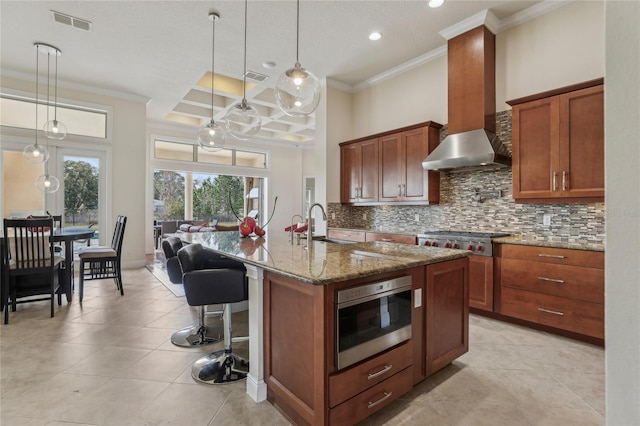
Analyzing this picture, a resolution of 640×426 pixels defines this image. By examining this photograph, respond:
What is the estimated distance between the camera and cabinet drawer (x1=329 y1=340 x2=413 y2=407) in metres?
1.49

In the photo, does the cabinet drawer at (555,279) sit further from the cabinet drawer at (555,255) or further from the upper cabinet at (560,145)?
the upper cabinet at (560,145)

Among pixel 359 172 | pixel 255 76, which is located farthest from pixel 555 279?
pixel 255 76

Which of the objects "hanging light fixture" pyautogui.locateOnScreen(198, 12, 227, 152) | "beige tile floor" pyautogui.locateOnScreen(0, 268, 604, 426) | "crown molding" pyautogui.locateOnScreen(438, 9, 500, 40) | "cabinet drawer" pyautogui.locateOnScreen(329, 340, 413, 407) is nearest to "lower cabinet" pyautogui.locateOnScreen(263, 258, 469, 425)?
"cabinet drawer" pyautogui.locateOnScreen(329, 340, 413, 407)

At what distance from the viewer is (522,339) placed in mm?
2818

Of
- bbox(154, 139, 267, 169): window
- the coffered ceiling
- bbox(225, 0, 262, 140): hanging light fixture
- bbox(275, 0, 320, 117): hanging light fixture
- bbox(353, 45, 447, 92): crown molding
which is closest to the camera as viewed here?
bbox(275, 0, 320, 117): hanging light fixture

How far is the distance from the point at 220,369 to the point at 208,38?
3792 mm

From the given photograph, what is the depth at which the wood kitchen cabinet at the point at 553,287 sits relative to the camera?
8.53 ft

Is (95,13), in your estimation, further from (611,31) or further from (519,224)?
(519,224)

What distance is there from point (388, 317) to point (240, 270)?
1093mm

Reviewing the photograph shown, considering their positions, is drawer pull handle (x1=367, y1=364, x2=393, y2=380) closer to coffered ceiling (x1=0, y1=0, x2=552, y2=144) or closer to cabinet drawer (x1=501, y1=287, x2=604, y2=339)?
cabinet drawer (x1=501, y1=287, x2=604, y2=339)

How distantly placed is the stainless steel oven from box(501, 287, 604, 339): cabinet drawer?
1.85m

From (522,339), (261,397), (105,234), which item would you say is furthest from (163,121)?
(522,339)

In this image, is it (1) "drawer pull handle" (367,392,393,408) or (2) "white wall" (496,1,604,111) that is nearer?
(1) "drawer pull handle" (367,392,393,408)

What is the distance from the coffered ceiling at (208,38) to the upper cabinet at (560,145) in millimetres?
1225
